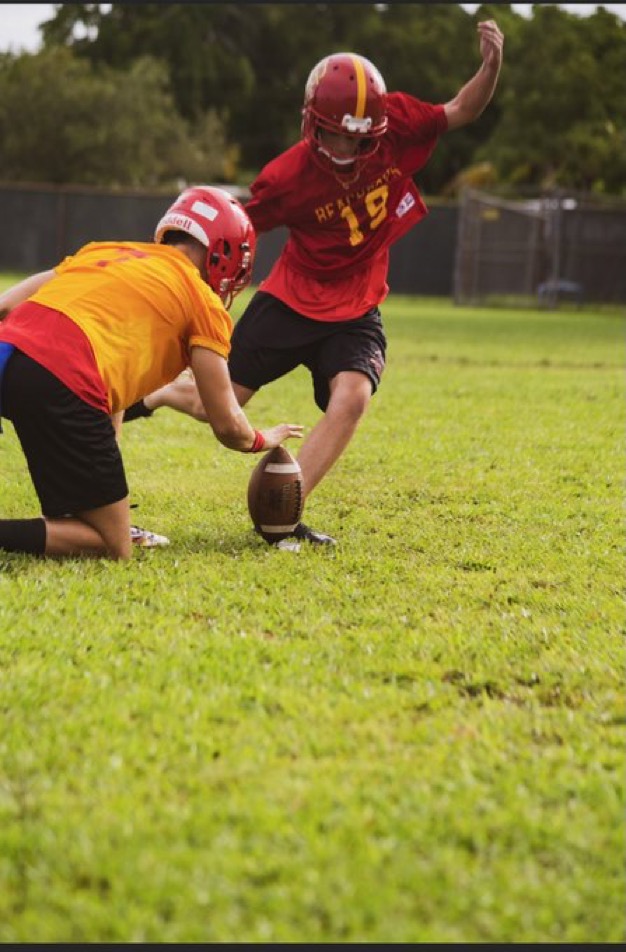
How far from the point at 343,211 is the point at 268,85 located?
183 ft

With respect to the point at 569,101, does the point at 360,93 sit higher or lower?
lower

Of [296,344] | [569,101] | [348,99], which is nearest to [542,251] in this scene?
[569,101]

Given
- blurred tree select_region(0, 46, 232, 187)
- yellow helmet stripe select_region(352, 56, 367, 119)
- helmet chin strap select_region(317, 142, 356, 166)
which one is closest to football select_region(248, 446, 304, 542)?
helmet chin strap select_region(317, 142, 356, 166)

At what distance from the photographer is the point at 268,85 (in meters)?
59.1

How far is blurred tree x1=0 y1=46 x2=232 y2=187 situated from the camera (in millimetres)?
46094

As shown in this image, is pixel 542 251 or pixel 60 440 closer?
pixel 60 440

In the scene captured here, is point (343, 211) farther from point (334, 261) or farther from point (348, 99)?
point (348, 99)

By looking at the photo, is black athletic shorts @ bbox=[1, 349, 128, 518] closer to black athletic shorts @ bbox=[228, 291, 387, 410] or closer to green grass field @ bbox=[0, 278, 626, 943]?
green grass field @ bbox=[0, 278, 626, 943]

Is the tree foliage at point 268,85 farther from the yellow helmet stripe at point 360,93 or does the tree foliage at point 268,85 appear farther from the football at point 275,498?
the football at point 275,498

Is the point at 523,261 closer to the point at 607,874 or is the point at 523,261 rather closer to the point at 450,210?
the point at 450,210

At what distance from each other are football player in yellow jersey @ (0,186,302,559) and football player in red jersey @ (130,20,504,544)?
92cm

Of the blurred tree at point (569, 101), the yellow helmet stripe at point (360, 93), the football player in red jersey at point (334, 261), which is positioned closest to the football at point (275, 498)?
the football player in red jersey at point (334, 261)

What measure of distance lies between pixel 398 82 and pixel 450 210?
2409cm

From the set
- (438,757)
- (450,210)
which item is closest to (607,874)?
(438,757)
